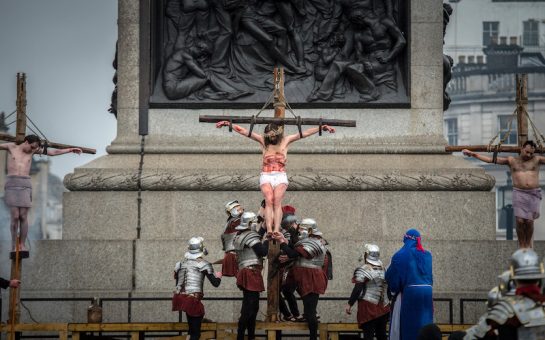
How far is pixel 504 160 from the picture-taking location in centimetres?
2709

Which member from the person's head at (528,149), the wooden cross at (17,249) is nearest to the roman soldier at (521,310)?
the person's head at (528,149)

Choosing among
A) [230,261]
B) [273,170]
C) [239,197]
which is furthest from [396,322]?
[239,197]

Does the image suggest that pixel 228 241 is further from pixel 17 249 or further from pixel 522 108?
pixel 522 108

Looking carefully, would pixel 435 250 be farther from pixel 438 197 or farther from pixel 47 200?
pixel 47 200

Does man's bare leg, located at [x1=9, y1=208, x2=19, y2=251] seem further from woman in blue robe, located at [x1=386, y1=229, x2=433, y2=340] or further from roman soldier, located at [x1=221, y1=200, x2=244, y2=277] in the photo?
woman in blue robe, located at [x1=386, y1=229, x2=433, y2=340]

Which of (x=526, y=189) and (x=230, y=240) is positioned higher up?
(x=526, y=189)

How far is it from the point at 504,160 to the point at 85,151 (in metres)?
6.90

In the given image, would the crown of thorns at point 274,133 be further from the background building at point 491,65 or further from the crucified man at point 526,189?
the background building at point 491,65

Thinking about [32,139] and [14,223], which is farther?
[14,223]

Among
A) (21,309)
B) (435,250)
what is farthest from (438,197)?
(21,309)

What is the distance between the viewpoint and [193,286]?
24.3 m

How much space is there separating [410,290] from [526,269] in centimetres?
599

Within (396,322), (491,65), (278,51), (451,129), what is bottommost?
(396,322)

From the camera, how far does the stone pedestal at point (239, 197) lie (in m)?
27.4
